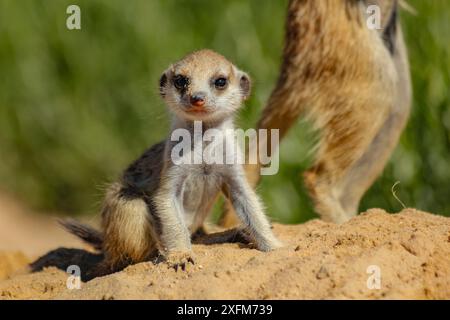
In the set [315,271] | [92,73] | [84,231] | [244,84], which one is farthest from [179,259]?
[92,73]

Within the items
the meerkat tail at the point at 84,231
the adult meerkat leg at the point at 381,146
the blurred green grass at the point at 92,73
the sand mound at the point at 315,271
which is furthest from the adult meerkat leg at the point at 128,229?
the blurred green grass at the point at 92,73

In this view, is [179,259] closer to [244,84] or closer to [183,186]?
[183,186]

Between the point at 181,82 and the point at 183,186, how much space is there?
54cm

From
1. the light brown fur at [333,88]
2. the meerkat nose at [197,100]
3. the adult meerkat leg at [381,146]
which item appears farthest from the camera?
the adult meerkat leg at [381,146]

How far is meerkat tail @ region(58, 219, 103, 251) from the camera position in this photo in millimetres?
5406

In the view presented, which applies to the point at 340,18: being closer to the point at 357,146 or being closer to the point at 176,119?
the point at 357,146

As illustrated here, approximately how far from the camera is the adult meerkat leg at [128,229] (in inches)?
188

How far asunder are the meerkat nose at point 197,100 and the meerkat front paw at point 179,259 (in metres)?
0.69

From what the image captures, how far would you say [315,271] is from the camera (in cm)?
388

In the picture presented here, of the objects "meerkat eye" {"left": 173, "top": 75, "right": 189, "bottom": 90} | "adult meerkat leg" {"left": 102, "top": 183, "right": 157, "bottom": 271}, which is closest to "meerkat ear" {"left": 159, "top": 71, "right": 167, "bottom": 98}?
"meerkat eye" {"left": 173, "top": 75, "right": 189, "bottom": 90}

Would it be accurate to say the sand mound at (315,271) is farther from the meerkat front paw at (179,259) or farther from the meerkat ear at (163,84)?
the meerkat ear at (163,84)

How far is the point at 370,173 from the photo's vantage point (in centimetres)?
650

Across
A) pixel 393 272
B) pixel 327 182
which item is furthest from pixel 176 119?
pixel 327 182

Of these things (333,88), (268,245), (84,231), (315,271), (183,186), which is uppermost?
(333,88)
